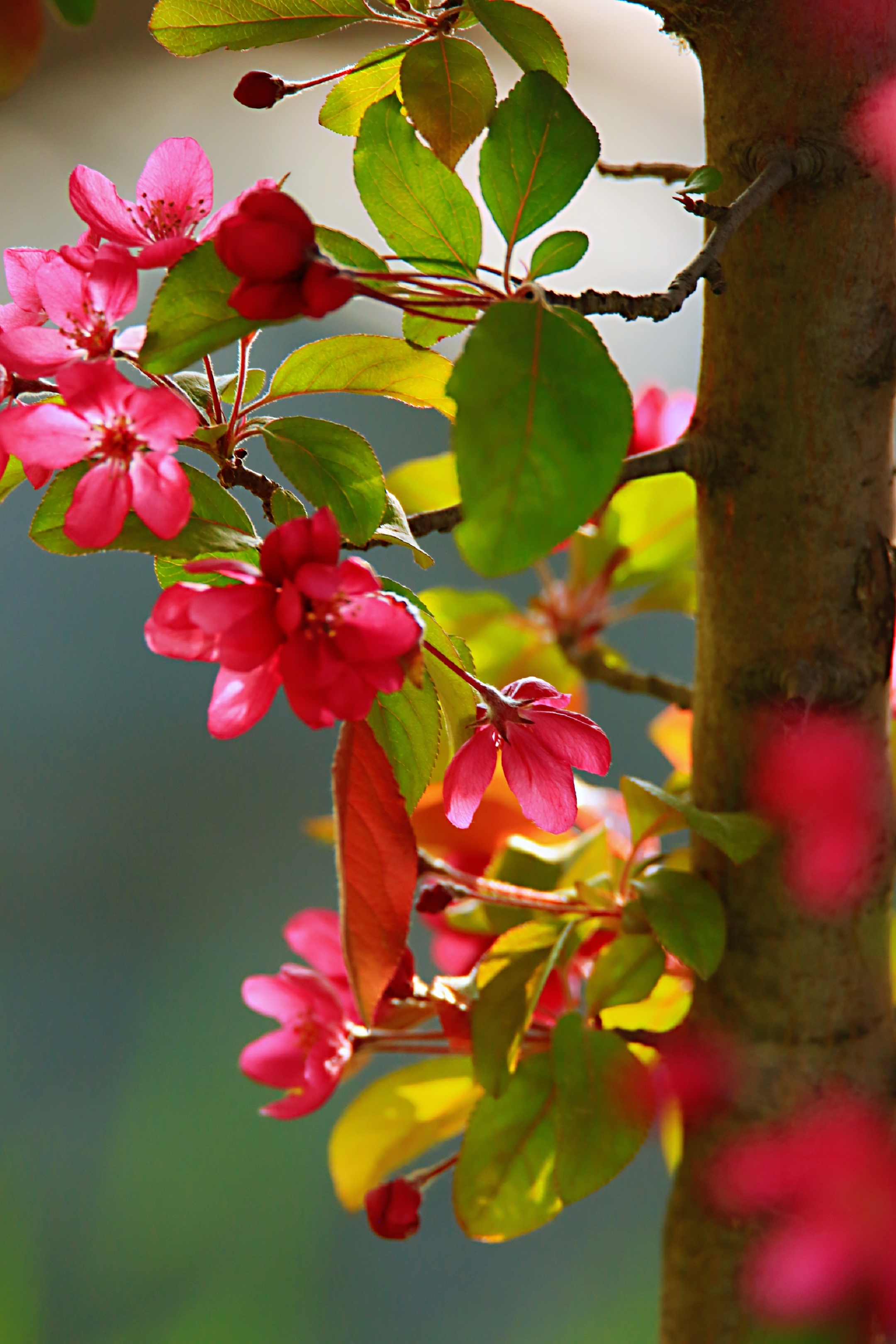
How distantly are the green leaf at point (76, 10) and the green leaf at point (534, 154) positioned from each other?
136 mm

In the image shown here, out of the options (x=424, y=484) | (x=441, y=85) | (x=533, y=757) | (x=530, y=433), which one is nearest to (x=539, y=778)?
(x=533, y=757)

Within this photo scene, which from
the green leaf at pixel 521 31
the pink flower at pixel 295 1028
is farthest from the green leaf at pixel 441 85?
the pink flower at pixel 295 1028

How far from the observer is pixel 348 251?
0.30 meters

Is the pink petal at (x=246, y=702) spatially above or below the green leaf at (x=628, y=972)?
above

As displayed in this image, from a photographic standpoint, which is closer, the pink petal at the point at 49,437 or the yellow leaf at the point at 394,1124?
the pink petal at the point at 49,437

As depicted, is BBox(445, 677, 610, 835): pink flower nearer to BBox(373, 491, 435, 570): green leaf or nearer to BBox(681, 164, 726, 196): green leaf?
BBox(373, 491, 435, 570): green leaf

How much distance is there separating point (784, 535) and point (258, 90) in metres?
0.23

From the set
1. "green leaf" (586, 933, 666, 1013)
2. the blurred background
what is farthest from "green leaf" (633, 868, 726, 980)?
the blurred background

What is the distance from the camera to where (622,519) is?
0.69 metres

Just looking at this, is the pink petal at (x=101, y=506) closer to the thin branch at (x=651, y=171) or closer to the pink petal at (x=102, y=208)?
the pink petal at (x=102, y=208)

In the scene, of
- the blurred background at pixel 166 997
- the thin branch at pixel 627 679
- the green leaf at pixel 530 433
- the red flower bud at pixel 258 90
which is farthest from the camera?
the blurred background at pixel 166 997

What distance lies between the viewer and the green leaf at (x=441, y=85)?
34 centimetres

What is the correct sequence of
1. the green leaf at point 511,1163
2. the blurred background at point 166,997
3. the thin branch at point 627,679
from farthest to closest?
1. the blurred background at point 166,997
2. the thin branch at point 627,679
3. the green leaf at point 511,1163

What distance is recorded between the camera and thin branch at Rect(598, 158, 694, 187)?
0.45 m
